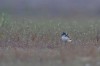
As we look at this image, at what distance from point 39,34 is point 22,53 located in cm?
319

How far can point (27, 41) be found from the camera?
28.2ft

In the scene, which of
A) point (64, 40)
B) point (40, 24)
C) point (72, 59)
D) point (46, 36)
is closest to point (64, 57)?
point (72, 59)

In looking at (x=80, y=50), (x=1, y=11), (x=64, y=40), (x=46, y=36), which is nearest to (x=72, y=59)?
(x=80, y=50)

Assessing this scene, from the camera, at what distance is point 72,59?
5.91 meters

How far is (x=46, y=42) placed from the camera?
27.8 ft

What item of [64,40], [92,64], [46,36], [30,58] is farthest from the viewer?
[46,36]

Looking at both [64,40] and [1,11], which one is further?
[1,11]

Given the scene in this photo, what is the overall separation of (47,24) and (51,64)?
196 inches

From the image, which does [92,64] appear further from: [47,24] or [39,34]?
[47,24]

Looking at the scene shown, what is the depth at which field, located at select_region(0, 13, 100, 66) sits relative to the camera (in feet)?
19.4

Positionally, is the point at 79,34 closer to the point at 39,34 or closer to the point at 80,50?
the point at 39,34

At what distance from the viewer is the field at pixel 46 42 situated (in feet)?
19.4

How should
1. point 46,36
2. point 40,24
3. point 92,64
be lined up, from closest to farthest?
point 92,64
point 46,36
point 40,24

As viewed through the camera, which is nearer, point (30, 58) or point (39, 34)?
point (30, 58)
